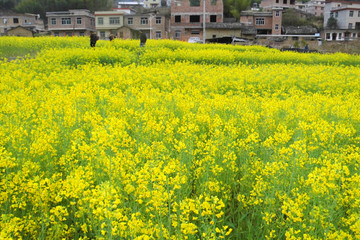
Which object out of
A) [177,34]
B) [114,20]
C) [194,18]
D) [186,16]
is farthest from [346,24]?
[114,20]

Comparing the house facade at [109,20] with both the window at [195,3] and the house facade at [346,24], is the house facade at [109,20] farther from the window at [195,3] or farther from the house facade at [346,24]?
the house facade at [346,24]

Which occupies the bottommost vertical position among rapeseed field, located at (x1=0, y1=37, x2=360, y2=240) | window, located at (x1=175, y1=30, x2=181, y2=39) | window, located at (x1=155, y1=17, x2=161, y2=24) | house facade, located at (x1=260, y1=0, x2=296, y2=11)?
rapeseed field, located at (x1=0, y1=37, x2=360, y2=240)

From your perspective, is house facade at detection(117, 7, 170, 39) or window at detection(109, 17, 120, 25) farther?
window at detection(109, 17, 120, 25)

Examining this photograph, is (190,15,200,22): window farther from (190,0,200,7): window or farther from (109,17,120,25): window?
(109,17,120,25): window

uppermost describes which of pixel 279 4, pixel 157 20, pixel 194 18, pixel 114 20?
pixel 279 4

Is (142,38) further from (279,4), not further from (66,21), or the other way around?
(279,4)

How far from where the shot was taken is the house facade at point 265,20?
1901 inches

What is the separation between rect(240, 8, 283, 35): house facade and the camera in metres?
48.3

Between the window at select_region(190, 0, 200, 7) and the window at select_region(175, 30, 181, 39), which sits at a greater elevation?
the window at select_region(190, 0, 200, 7)

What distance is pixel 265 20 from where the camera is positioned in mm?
49375

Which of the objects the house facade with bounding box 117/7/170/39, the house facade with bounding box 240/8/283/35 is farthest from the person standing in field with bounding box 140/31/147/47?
the house facade with bounding box 240/8/283/35

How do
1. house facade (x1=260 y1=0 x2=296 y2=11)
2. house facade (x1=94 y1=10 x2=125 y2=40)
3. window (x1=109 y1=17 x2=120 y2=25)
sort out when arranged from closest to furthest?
house facade (x1=94 y1=10 x2=125 y2=40) → window (x1=109 y1=17 x2=120 y2=25) → house facade (x1=260 y1=0 x2=296 y2=11)

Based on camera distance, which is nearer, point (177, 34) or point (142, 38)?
point (142, 38)

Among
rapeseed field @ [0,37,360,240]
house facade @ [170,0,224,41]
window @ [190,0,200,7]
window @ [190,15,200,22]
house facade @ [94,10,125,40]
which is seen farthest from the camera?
window @ [190,0,200,7]
